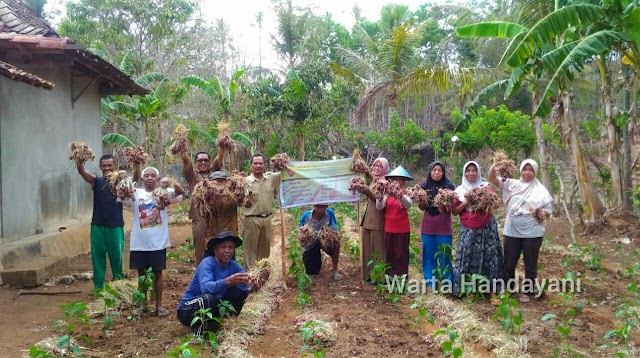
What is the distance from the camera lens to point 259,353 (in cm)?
428

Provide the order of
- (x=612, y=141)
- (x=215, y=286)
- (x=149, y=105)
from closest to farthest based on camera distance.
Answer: (x=215, y=286), (x=612, y=141), (x=149, y=105)

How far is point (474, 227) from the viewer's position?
5.63 metres

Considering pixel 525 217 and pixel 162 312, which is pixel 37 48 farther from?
pixel 525 217

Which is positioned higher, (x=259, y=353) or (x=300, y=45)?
(x=300, y=45)

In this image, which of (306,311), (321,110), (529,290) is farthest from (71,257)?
(321,110)

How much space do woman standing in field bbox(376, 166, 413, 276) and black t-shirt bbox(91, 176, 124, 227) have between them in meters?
3.10

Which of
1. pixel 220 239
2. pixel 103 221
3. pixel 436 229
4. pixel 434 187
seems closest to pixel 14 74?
pixel 103 221

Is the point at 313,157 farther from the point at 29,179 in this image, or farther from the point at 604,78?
the point at 29,179

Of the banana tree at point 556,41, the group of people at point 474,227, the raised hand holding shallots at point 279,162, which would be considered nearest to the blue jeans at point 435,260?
the group of people at point 474,227

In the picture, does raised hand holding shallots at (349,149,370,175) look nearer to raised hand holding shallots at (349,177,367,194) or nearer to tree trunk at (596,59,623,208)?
raised hand holding shallots at (349,177,367,194)

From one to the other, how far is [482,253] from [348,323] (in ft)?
5.92

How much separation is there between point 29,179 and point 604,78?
1054 centimetres

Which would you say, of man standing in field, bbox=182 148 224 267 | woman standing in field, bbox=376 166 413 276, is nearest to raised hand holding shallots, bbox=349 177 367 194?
woman standing in field, bbox=376 166 413 276

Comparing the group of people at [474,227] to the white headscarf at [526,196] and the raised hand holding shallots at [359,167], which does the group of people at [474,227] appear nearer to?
the white headscarf at [526,196]
